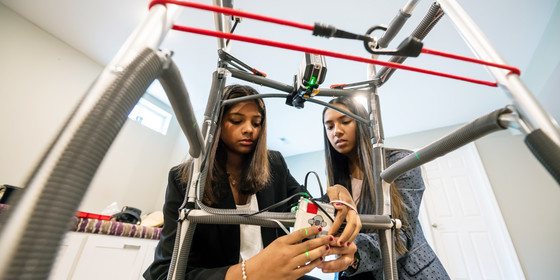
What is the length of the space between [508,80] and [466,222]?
120 inches

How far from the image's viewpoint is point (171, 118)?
3.24 m

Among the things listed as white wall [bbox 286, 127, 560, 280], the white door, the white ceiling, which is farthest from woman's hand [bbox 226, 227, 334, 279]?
white wall [bbox 286, 127, 560, 280]

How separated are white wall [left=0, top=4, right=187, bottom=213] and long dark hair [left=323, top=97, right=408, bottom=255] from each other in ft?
5.49

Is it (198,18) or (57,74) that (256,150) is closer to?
(198,18)

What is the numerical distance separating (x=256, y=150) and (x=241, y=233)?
0.97 ft

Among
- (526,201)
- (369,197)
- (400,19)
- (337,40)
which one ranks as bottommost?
(369,197)

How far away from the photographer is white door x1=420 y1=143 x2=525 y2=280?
2365mm

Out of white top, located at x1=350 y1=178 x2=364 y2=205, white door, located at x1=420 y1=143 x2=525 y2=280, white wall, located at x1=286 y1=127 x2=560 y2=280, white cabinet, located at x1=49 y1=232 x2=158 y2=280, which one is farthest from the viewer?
white door, located at x1=420 y1=143 x2=525 y2=280

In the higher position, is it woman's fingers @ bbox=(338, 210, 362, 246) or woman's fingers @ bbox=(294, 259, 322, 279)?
woman's fingers @ bbox=(338, 210, 362, 246)

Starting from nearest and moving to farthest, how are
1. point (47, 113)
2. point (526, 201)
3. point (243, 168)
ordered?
point (243, 168) < point (47, 113) < point (526, 201)

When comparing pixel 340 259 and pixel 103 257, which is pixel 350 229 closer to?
pixel 340 259

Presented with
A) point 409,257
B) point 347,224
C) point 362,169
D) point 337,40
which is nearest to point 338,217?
point 347,224

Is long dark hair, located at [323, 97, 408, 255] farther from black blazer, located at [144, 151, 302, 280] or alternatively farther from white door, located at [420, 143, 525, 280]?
white door, located at [420, 143, 525, 280]

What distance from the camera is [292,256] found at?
425 millimetres
